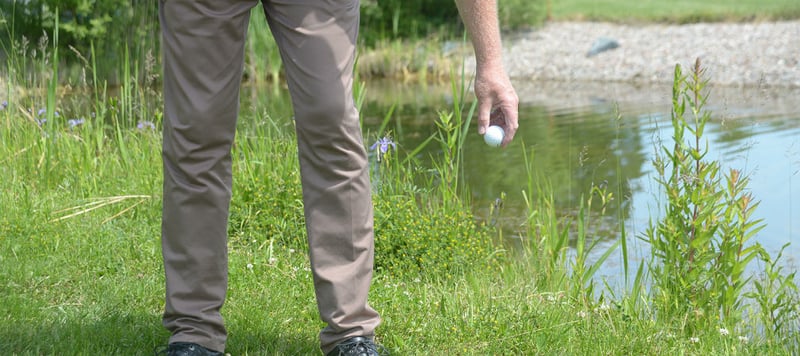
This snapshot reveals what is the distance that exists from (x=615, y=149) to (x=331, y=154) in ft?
12.8

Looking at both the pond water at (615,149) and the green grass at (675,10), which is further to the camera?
the green grass at (675,10)

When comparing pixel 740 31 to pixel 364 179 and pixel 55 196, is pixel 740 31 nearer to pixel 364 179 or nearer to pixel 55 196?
pixel 55 196

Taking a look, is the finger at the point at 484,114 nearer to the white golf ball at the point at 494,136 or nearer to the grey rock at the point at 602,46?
the white golf ball at the point at 494,136

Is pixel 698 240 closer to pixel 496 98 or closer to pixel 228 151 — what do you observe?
pixel 496 98

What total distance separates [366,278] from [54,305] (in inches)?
44.2

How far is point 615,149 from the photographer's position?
5863 mm

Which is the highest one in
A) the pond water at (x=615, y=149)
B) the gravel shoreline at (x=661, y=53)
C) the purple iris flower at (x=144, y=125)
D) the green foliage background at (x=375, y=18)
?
the green foliage background at (x=375, y=18)

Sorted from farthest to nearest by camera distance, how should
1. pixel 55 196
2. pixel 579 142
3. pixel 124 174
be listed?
pixel 579 142, pixel 124 174, pixel 55 196

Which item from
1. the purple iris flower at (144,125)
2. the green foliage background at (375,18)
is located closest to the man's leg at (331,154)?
the purple iris flower at (144,125)

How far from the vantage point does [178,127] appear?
2291 millimetres

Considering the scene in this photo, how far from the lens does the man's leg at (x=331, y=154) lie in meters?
2.22

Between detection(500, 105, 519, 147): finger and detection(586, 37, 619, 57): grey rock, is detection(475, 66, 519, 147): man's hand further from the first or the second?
detection(586, 37, 619, 57): grey rock

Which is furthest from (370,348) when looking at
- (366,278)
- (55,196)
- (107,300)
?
(55,196)

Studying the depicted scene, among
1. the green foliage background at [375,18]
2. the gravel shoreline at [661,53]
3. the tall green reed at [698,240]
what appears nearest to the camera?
the tall green reed at [698,240]
